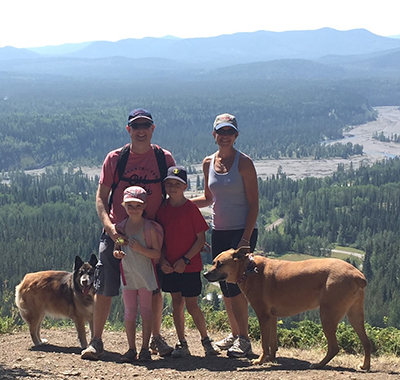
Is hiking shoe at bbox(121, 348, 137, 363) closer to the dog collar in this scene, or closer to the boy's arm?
the boy's arm

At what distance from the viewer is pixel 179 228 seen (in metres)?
9.49

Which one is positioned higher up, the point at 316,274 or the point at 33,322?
the point at 316,274

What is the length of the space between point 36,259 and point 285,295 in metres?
59.4

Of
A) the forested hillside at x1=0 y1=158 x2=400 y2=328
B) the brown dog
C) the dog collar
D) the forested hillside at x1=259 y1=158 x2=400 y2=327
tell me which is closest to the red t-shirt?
the brown dog

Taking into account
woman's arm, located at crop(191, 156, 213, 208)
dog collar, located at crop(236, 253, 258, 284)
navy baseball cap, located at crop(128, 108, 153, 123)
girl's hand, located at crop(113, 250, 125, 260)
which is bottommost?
dog collar, located at crop(236, 253, 258, 284)

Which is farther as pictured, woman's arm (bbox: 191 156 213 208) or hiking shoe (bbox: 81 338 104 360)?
woman's arm (bbox: 191 156 213 208)

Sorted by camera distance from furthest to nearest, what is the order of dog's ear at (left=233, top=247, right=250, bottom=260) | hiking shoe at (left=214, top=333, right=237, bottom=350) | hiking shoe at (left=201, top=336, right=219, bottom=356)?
hiking shoe at (left=214, top=333, right=237, bottom=350) → hiking shoe at (left=201, top=336, right=219, bottom=356) → dog's ear at (left=233, top=247, right=250, bottom=260)

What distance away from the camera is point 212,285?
61688 millimetres

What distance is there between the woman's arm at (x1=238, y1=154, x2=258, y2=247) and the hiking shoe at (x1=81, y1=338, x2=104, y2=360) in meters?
2.48

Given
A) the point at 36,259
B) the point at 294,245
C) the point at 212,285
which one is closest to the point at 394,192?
the point at 294,245

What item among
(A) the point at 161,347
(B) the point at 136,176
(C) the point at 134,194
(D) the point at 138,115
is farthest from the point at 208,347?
(D) the point at 138,115

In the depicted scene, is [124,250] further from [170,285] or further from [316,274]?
[316,274]

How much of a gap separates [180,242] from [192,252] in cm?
22

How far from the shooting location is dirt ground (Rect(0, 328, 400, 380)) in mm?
8516
